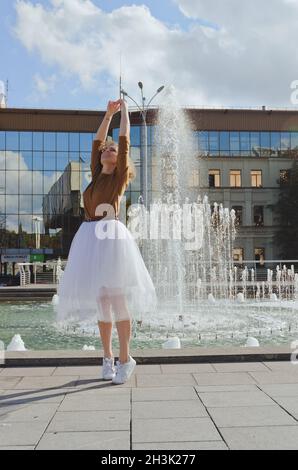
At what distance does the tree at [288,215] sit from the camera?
4647cm

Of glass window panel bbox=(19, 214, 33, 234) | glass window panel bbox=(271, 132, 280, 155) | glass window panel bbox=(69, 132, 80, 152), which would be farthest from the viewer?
glass window panel bbox=(271, 132, 280, 155)

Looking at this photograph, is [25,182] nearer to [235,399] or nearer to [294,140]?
[294,140]

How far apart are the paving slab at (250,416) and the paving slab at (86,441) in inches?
25.0

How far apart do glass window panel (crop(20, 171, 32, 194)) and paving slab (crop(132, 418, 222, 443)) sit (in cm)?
4395

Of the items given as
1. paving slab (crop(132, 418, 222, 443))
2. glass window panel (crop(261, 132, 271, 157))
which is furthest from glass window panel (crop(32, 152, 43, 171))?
paving slab (crop(132, 418, 222, 443))

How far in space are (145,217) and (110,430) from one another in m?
30.2

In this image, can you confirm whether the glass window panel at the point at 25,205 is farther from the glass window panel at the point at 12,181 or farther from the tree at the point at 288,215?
the tree at the point at 288,215

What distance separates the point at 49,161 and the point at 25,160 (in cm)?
196

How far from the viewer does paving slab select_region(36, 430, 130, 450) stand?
2.95 meters

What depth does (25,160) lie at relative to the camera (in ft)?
151

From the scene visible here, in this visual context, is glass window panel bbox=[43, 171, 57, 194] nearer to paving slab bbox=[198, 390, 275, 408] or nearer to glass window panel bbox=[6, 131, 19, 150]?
glass window panel bbox=[6, 131, 19, 150]

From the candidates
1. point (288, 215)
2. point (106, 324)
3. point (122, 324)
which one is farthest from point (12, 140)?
point (122, 324)

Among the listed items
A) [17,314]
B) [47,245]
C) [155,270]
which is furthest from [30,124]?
[17,314]

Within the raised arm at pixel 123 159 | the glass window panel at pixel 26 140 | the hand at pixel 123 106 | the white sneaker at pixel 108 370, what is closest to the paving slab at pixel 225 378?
the white sneaker at pixel 108 370
